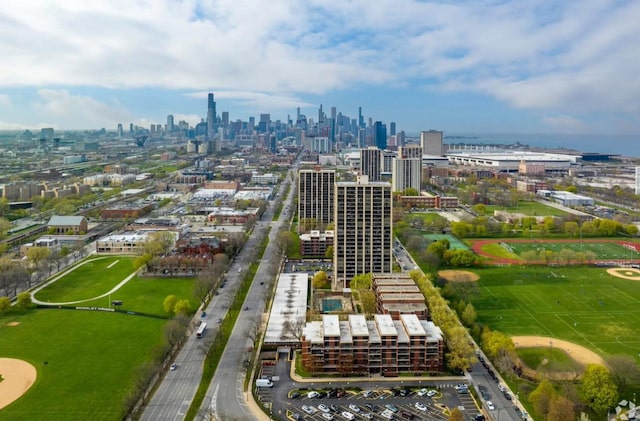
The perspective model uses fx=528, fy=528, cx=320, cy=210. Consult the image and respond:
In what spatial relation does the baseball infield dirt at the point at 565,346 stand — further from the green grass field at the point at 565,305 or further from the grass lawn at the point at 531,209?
the grass lawn at the point at 531,209

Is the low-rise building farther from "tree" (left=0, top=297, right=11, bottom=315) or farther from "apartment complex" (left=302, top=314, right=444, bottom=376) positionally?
"apartment complex" (left=302, top=314, right=444, bottom=376)

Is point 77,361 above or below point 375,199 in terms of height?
below

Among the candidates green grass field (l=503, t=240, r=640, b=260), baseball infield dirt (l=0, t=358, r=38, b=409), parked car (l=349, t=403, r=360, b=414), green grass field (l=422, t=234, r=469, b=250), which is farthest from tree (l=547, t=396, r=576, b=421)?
green grass field (l=422, t=234, r=469, b=250)

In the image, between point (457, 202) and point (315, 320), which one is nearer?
point (315, 320)

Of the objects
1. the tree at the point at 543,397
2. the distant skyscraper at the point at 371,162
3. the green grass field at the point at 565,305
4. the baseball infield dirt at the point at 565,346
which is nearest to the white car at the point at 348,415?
the tree at the point at 543,397

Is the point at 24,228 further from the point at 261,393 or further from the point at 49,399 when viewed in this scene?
the point at 261,393

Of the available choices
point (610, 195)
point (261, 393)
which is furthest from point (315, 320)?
point (610, 195)
